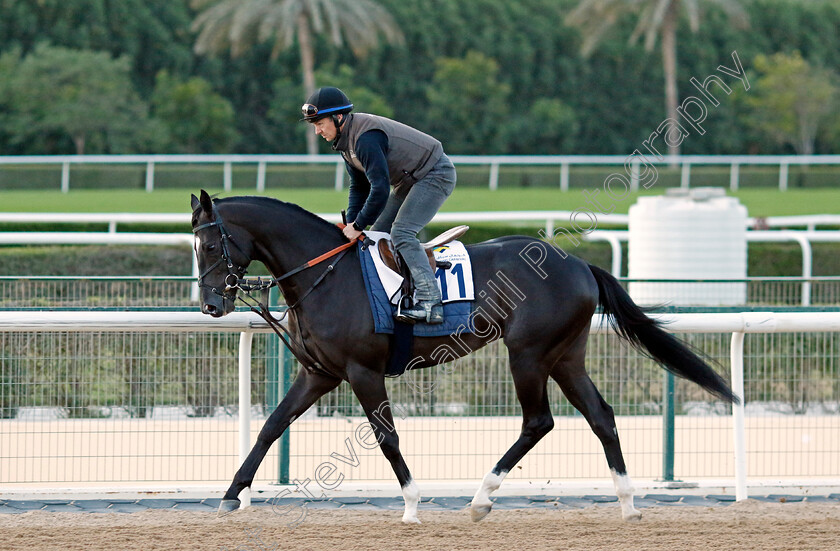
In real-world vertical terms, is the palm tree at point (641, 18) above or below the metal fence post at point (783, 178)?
above

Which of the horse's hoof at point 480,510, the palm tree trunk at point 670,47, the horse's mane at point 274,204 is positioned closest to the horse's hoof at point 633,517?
the horse's hoof at point 480,510

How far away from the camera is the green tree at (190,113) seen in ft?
109

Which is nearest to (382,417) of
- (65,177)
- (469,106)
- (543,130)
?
(65,177)

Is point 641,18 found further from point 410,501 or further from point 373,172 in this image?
point 410,501

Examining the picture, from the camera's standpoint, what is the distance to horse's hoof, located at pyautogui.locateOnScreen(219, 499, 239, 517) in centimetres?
485

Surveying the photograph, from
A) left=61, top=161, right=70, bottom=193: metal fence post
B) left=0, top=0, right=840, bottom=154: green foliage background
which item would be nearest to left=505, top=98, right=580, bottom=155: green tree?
left=0, top=0, right=840, bottom=154: green foliage background

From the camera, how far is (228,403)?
19.5 feet

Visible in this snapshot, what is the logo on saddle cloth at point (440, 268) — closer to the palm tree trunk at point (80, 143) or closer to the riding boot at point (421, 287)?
the riding boot at point (421, 287)

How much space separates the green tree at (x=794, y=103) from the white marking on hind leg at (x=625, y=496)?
31736mm

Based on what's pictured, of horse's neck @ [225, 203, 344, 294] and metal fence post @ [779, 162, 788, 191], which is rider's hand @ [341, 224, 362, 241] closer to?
horse's neck @ [225, 203, 344, 294]

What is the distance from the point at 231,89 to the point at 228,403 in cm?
3327

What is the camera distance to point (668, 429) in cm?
583

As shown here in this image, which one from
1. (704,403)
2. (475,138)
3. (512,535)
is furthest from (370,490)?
(475,138)

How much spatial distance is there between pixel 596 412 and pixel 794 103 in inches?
1261
